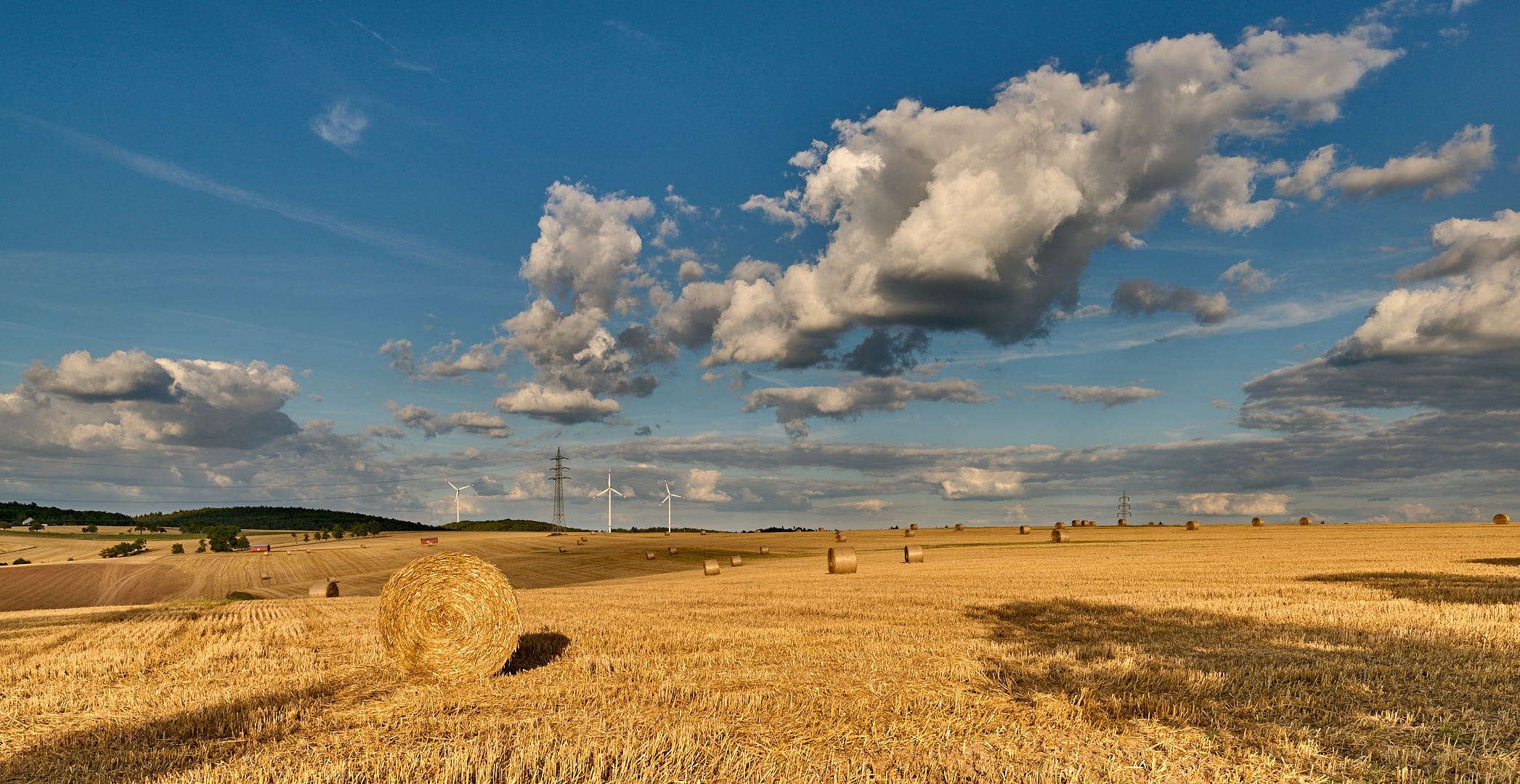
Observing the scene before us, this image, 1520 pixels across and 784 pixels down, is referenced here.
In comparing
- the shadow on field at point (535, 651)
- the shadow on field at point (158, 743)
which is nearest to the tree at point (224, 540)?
the shadow on field at point (535, 651)

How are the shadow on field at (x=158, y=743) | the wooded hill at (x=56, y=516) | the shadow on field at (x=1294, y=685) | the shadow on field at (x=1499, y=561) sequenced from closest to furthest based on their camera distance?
the shadow on field at (x=158, y=743), the shadow on field at (x=1294, y=685), the shadow on field at (x=1499, y=561), the wooded hill at (x=56, y=516)

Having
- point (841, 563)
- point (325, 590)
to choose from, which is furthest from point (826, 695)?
point (325, 590)

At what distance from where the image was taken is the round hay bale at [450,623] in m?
11.5

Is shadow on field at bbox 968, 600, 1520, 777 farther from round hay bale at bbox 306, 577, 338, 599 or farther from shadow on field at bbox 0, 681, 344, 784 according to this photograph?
round hay bale at bbox 306, 577, 338, 599

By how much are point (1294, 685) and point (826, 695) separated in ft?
17.9

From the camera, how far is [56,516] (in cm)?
14175

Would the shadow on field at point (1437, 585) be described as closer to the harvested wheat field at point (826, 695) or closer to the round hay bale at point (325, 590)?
the harvested wheat field at point (826, 695)

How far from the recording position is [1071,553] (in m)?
45.6

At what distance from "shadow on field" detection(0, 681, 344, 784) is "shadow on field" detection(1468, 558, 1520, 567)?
109 ft

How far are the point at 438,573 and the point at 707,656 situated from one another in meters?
4.55

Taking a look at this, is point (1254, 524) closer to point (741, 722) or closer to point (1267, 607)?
point (1267, 607)

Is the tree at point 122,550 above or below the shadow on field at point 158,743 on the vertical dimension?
below

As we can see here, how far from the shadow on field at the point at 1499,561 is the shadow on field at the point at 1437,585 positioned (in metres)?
5.11

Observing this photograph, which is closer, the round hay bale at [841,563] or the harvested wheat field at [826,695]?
the harvested wheat field at [826,695]
